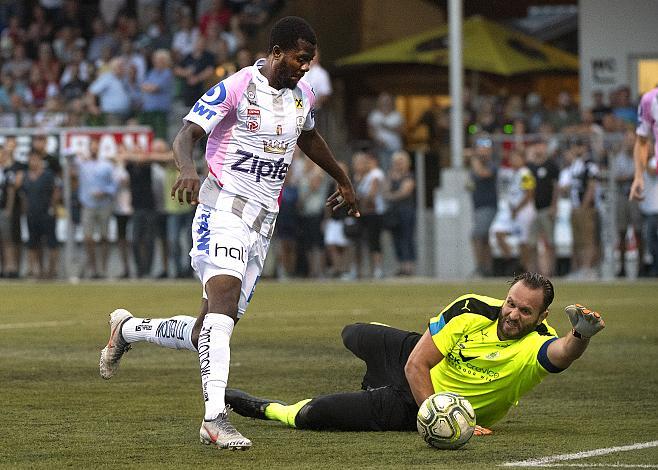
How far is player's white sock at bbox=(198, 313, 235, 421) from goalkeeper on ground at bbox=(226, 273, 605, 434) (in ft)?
2.23

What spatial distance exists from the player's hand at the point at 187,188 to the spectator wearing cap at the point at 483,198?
51.7ft

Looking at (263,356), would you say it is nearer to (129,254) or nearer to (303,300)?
(303,300)

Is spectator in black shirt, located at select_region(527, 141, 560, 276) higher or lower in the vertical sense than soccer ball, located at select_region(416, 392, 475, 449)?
higher

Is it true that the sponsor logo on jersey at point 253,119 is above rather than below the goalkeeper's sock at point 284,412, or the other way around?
above

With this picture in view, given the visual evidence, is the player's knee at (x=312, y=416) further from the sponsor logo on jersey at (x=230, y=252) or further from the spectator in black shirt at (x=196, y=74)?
the spectator in black shirt at (x=196, y=74)

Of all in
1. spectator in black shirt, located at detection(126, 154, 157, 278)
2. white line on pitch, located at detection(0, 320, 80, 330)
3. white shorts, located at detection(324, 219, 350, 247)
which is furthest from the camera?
spectator in black shirt, located at detection(126, 154, 157, 278)

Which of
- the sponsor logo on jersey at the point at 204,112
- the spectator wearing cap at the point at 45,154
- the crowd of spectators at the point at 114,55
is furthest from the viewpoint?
the crowd of spectators at the point at 114,55

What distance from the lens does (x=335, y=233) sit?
2381cm

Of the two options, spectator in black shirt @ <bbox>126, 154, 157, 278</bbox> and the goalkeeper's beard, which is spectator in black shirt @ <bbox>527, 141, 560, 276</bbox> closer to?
spectator in black shirt @ <bbox>126, 154, 157, 278</bbox>

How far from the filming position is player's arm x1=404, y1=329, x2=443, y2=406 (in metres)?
7.83

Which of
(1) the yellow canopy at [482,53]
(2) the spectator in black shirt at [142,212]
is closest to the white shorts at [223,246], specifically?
(2) the spectator in black shirt at [142,212]

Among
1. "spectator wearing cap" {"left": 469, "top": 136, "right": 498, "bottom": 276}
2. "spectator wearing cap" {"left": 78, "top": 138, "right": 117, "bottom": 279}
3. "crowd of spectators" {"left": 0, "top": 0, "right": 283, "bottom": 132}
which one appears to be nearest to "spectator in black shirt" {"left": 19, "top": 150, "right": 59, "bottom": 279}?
"spectator wearing cap" {"left": 78, "top": 138, "right": 117, "bottom": 279}

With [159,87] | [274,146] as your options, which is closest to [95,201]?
[159,87]

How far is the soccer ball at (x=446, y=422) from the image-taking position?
745 centimetres
